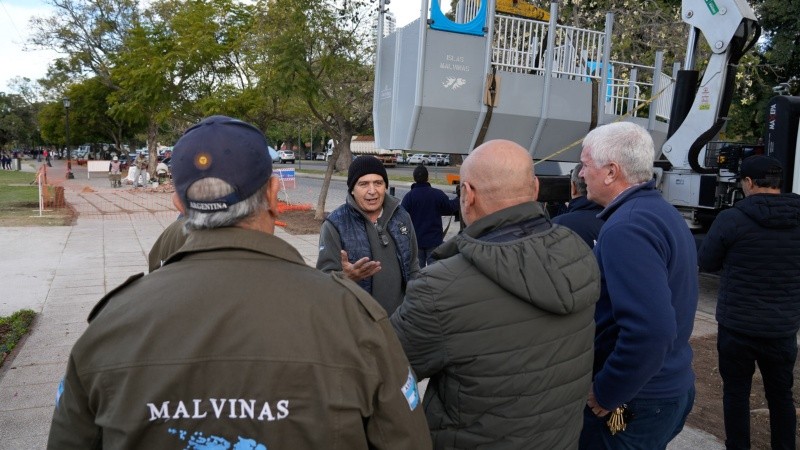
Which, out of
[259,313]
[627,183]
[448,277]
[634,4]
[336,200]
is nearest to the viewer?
[259,313]

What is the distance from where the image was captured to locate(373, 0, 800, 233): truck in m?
6.46

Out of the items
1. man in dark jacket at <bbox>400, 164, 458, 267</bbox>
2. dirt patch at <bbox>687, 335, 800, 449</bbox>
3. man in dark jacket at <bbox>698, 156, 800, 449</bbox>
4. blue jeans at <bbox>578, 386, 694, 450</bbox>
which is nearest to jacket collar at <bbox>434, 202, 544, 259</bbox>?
blue jeans at <bbox>578, 386, 694, 450</bbox>

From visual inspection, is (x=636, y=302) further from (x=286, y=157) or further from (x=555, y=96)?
(x=286, y=157)

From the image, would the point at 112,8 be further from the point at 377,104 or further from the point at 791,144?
the point at 791,144

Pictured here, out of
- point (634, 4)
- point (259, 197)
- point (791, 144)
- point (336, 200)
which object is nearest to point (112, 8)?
point (336, 200)

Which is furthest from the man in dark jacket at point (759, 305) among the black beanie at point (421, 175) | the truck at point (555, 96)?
the black beanie at point (421, 175)

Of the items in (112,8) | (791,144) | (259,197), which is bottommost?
(259,197)

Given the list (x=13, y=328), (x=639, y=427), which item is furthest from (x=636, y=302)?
(x=13, y=328)

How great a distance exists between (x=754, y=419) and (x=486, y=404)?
11.3ft

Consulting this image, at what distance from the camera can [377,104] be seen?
24.7 feet

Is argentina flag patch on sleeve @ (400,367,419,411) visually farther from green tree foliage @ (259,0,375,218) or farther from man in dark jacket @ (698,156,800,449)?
green tree foliage @ (259,0,375,218)

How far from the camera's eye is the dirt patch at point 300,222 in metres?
Result: 13.6

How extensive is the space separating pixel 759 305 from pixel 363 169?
7.95 feet

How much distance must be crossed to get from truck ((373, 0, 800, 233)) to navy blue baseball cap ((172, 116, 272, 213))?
505 cm
